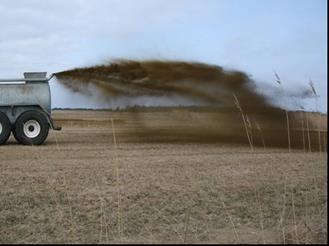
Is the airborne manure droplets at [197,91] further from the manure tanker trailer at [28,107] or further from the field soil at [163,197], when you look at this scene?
the field soil at [163,197]

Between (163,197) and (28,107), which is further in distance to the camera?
(28,107)

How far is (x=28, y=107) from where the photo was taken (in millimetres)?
20594

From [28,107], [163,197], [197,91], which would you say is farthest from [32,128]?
[163,197]

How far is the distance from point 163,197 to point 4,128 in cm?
1166

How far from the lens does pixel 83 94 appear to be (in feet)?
71.9

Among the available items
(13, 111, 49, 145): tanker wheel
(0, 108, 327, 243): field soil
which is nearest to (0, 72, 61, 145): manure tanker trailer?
(13, 111, 49, 145): tanker wheel

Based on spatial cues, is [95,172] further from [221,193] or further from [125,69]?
[125,69]

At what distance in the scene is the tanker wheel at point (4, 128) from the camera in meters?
20.0

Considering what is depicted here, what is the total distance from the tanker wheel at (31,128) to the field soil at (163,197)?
342cm

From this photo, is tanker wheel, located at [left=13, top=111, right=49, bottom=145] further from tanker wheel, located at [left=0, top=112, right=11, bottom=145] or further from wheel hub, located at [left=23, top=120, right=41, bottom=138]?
tanker wheel, located at [left=0, top=112, right=11, bottom=145]

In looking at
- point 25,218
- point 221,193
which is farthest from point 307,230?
point 25,218

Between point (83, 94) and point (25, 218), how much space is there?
13.3 meters

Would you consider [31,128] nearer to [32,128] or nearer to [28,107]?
[32,128]

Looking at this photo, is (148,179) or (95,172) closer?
(148,179)
